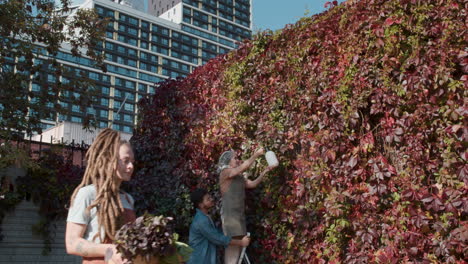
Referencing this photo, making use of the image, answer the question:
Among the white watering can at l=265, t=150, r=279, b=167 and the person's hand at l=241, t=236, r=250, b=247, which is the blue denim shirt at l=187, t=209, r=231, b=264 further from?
the white watering can at l=265, t=150, r=279, b=167

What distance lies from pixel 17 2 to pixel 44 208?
3.19 metres

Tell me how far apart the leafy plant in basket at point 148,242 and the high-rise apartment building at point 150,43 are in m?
78.4

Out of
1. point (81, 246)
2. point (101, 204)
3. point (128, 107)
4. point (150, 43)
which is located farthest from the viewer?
point (150, 43)

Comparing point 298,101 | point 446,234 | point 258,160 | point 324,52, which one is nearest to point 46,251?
point 258,160

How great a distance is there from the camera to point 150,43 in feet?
298

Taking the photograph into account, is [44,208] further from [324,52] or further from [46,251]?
[324,52]

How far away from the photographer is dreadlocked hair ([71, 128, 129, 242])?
226 cm

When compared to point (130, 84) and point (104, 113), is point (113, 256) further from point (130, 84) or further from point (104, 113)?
point (130, 84)

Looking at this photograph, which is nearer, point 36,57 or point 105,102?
point 36,57

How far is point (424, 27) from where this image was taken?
4.01m

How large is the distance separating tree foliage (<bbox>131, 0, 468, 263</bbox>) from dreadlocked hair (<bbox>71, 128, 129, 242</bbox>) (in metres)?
2.37

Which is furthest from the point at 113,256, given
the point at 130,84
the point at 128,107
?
the point at 130,84

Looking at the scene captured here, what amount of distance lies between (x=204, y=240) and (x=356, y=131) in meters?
1.85

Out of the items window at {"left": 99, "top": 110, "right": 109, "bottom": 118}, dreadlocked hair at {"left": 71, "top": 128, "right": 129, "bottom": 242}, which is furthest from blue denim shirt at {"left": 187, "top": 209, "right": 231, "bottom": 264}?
window at {"left": 99, "top": 110, "right": 109, "bottom": 118}
